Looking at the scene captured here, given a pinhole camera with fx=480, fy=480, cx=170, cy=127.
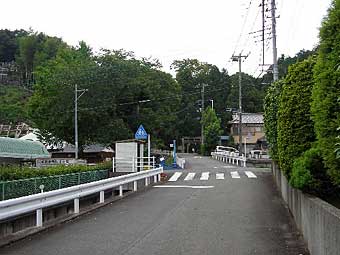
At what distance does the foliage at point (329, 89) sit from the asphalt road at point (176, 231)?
248 cm

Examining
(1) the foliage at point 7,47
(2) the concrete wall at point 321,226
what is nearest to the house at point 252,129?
(1) the foliage at point 7,47

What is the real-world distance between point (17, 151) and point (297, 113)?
22.3 metres

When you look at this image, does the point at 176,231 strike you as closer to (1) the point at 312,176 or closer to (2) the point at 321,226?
(1) the point at 312,176

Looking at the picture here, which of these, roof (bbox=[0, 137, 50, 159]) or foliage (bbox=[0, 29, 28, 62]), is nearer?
roof (bbox=[0, 137, 50, 159])

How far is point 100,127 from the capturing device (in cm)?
4981

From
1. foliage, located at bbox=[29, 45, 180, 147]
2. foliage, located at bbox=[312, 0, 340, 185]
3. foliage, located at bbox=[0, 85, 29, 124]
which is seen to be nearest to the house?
foliage, located at bbox=[29, 45, 180, 147]

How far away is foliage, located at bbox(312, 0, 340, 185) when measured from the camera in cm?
595

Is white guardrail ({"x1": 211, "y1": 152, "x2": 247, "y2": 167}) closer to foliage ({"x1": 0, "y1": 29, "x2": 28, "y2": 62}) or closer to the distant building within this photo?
the distant building

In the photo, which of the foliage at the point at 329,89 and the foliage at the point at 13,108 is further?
the foliage at the point at 13,108

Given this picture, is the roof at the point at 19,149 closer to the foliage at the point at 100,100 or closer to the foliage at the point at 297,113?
the foliage at the point at 100,100

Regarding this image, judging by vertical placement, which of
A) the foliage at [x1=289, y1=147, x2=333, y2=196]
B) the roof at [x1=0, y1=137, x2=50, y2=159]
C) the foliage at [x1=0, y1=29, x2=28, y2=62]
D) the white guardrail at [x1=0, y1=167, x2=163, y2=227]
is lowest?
the white guardrail at [x1=0, y1=167, x2=163, y2=227]

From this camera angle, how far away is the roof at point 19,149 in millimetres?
27703

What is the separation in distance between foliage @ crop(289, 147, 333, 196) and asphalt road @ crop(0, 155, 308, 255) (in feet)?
3.42

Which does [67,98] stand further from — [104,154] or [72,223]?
[72,223]
